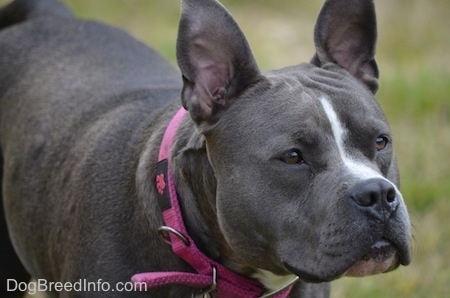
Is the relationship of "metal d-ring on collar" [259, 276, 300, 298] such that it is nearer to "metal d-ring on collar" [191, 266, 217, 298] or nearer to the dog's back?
"metal d-ring on collar" [191, 266, 217, 298]

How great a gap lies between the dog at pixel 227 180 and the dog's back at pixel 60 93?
0.02m

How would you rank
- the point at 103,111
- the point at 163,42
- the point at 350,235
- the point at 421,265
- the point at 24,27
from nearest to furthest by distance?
the point at 350,235 < the point at 103,111 < the point at 24,27 < the point at 421,265 < the point at 163,42

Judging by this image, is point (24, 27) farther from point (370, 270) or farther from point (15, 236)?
point (370, 270)

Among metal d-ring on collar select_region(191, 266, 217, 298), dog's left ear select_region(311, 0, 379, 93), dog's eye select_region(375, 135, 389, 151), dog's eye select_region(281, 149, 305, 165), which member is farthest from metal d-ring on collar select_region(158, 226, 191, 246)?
dog's left ear select_region(311, 0, 379, 93)

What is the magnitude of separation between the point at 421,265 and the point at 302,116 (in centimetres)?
252

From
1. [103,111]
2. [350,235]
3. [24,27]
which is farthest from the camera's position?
[24,27]

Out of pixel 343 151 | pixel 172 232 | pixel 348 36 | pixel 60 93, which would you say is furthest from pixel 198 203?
pixel 60 93

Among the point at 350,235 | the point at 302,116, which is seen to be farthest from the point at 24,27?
the point at 350,235

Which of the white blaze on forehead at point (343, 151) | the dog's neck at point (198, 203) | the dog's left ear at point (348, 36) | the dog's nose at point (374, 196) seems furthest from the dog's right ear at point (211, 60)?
the dog's nose at point (374, 196)

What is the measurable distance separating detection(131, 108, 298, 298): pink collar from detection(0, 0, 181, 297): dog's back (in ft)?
1.37

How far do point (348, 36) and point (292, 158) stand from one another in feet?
2.80

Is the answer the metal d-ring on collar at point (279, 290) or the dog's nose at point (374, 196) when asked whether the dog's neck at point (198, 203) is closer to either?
the metal d-ring on collar at point (279, 290)

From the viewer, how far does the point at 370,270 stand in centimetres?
362

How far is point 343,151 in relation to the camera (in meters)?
3.70
